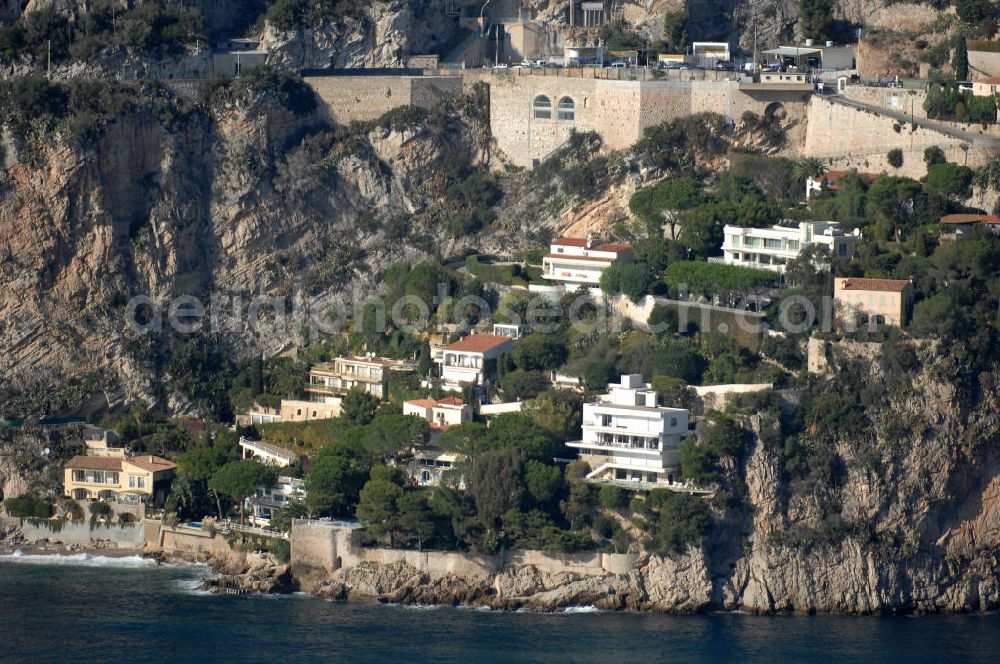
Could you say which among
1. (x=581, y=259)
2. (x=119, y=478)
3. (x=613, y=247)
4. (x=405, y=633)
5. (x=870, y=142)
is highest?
(x=870, y=142)

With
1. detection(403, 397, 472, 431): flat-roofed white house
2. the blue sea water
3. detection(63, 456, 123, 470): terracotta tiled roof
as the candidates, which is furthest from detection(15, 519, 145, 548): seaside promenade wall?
detection(403, 397, 472, 431): flat-roofed white house

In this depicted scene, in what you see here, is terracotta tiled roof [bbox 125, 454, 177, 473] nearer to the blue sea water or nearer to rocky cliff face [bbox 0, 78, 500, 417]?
rocky cliff face [bbox 0, 78, 500, 417]

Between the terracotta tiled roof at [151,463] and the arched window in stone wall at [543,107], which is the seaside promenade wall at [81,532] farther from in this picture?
the arched window in stone wall at [543,107]

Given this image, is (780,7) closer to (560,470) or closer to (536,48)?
(536,48)

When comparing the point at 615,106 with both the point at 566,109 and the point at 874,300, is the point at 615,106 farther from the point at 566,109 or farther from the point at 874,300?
the point at 874,300

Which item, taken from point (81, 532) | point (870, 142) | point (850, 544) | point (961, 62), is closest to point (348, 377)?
point (81, 532)
